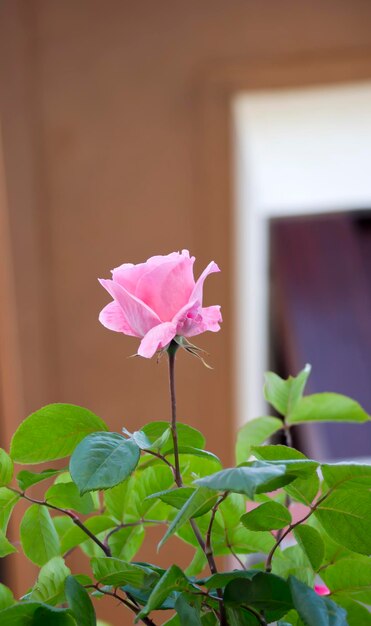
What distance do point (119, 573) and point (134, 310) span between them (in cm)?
13

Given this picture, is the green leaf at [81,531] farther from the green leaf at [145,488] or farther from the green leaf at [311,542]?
the green leaf at [311,542]

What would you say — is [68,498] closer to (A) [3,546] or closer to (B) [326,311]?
(A) [3,546]

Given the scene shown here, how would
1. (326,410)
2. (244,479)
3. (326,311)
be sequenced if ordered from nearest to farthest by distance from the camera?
(244,479), (326,410), (326,311)

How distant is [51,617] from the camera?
45 cm

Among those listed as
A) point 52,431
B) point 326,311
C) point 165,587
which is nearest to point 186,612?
point 165,587

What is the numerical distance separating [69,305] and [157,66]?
30.2 inches

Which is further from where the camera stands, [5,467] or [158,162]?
[158,162]

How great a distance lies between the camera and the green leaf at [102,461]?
42 centimetres

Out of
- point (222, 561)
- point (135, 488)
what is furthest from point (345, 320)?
point (135, 488)

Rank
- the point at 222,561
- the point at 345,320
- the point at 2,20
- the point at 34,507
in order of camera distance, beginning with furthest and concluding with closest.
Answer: the point at 345,320
the point at 2,20
the point at 222,561
the point at 34,507

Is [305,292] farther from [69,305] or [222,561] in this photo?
[222,561]

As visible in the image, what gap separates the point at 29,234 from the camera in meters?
2.80

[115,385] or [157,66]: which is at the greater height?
[157,66]

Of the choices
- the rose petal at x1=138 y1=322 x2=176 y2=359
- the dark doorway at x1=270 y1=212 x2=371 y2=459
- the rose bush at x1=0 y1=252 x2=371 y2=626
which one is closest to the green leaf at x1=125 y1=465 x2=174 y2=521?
the rose bush at x1=0 y1=252 x2=371 y2=626
